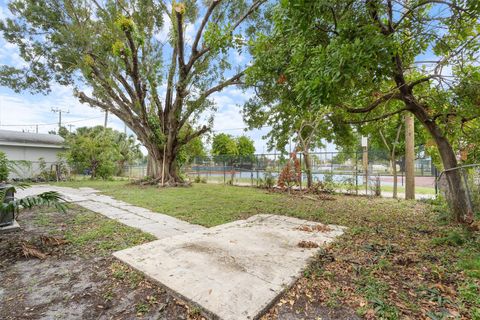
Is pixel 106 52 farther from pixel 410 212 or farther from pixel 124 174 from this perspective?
pixel 124 174

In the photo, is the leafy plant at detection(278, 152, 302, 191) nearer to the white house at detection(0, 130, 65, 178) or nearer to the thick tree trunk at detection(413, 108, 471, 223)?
the thick tree trunk at detection(413, 108, 471, 223)

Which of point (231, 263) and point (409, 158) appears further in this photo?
point (409, 158)

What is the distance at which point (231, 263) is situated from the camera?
247cm

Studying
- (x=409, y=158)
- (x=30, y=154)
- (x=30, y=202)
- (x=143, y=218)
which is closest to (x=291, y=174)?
(x=409, y=158)

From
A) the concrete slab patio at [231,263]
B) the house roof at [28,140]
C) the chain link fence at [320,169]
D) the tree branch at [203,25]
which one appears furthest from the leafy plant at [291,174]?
the house roof at [28,140]

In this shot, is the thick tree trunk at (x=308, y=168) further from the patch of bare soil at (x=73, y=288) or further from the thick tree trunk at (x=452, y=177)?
the patch of bare soil at (x=73, y=288)

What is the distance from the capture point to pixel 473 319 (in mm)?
1647

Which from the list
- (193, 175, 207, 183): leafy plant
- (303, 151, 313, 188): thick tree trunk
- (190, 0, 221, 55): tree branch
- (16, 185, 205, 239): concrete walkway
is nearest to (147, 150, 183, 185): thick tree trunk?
(193, 175, 207, 183): leafy plant

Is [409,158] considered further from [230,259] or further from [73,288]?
[73,288]

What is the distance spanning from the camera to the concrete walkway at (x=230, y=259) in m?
1.86

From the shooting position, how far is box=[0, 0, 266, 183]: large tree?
830 centimetres

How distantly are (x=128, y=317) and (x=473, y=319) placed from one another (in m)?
2.46

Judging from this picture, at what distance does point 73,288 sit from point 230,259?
1463mm

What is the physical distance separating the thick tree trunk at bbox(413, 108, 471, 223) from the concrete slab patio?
212 cm
